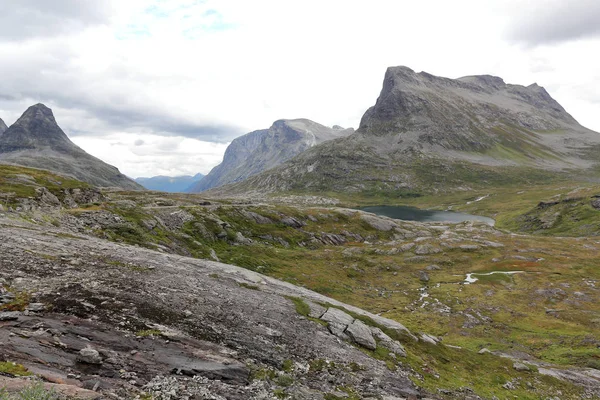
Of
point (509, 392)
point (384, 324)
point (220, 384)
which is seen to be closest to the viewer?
point (220, 384)

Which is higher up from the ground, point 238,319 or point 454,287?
point 238,319

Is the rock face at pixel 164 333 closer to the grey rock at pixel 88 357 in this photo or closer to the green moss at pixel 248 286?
the grey rock at pixel 88 357

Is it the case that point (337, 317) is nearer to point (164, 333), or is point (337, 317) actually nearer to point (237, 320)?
point (237, 320)

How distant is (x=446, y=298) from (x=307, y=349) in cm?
5210

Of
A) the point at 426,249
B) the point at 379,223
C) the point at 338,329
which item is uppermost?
the point at 379,223

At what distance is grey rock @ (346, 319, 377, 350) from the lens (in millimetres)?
27141

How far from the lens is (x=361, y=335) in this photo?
2811 cm

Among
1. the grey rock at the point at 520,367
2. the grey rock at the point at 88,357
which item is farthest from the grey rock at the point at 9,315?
the grey rock at the point at 520,367

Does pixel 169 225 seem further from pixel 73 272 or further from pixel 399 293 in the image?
pixel 399 293

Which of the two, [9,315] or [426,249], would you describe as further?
[426,249]

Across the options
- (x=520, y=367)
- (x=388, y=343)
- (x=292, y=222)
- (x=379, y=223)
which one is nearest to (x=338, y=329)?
(x=388, y=343)

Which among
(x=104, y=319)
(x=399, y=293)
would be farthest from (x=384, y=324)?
(x=399, y=293)

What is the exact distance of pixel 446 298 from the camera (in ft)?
212

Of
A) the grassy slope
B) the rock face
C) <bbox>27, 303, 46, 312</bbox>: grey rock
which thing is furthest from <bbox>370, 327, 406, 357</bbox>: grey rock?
<bbox>27, 303, 46, 312</bbox>: grey rock
